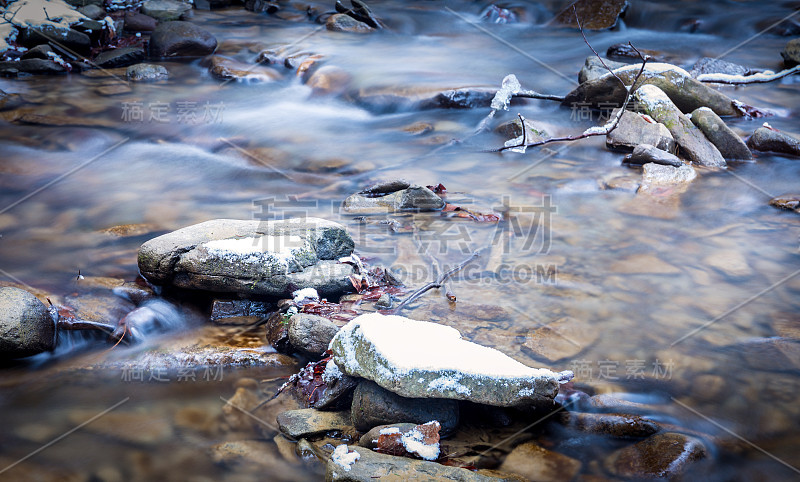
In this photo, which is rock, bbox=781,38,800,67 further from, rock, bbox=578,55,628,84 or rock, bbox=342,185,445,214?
rock, bbox=342,185,445,214

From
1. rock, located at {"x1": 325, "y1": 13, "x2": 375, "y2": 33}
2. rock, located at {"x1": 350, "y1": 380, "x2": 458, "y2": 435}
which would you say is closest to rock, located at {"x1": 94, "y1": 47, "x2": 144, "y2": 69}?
rock, located at {"x1": 325, "y1": 13, "x2": 375, "y2": 33}

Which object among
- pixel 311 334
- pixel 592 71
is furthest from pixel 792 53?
pixel 311 334

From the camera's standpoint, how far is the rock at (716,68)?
9.29 metres

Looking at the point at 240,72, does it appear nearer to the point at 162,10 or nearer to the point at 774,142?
the point at 162,10

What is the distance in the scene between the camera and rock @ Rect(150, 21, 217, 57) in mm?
11352

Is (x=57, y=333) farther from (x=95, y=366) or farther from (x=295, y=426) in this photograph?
(x=295, y=426)

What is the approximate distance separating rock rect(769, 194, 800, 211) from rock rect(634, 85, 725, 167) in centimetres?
93

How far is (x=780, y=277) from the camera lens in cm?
455

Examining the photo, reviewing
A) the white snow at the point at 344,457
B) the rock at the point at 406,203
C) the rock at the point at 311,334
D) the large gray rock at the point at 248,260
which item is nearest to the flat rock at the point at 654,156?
the rock at the point at 406,203

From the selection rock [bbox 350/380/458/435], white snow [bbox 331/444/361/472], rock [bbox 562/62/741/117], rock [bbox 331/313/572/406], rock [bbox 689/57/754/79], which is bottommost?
white snow [bbox 331/444/361/472]

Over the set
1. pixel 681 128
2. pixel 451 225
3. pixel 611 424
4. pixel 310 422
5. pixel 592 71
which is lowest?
pixel 310 422

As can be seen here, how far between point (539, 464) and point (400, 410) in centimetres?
71

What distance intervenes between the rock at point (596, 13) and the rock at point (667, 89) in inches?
207

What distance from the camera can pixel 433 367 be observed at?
2.92 meters
